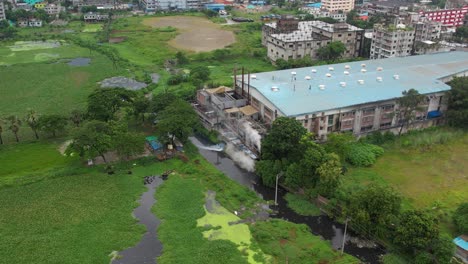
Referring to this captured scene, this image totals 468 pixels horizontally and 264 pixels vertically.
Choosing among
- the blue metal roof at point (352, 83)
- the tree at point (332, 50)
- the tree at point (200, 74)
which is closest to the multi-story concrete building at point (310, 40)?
the tree at point (332, 50)

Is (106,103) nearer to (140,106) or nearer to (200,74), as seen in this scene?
(140,106)

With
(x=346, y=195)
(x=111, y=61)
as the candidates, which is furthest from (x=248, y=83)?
(x=111, y=61)

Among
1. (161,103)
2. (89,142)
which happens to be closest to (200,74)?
(161,103)

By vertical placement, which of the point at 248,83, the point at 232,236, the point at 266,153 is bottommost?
the point at 232,236

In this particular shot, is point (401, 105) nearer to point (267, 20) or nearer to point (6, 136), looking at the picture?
point (6, 136)

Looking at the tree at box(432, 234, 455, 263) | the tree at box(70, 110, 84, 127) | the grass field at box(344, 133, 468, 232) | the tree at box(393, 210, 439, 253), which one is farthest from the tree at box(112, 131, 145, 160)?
the tree at box(432, 234, 455, 263)

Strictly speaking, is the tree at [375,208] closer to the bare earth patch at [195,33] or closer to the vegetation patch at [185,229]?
the vegetation patch at [185,229]
